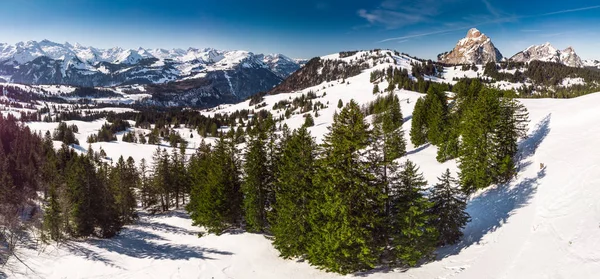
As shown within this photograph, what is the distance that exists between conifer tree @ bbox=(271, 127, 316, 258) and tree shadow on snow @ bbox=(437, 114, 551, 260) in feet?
33.5

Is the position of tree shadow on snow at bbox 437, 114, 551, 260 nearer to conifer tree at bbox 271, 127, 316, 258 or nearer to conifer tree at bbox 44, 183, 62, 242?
conifer tree at bbox 271, 127, 316, 258

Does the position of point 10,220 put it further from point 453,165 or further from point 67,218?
point 453,165

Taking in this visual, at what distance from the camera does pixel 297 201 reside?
24250mm

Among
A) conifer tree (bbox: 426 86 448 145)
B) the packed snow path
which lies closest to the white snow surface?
the packed snow path

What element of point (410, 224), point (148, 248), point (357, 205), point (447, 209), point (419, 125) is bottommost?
point (148, 248)

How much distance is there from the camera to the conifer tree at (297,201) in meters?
23.4

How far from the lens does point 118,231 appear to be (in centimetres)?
3756

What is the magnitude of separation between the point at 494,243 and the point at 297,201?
1444 cm

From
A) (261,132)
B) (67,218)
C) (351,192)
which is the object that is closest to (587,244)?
(351,192)

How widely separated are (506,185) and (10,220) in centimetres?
5481

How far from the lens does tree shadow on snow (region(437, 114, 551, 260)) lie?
73.0 ft

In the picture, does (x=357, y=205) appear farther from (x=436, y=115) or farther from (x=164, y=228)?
(x=436, y=115)

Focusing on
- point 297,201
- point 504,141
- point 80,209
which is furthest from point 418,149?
point 80,209

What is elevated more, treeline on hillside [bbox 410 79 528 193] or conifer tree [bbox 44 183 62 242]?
treeline on hillside [bbox 410 79 528 193]
